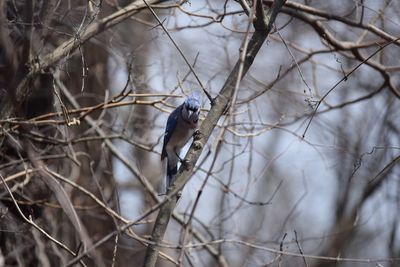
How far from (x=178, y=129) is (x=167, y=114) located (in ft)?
0.57

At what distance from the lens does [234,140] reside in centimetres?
494

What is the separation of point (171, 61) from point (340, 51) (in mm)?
1416

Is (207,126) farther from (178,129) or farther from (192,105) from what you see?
(178,129)

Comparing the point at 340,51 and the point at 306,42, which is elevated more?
the point at 306,42

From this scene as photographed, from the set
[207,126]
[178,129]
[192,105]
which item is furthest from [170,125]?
[207,126]

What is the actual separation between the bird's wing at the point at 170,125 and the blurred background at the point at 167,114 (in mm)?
99

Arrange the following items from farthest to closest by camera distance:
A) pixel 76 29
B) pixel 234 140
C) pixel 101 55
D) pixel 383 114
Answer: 1. pixel 383 114
2. pixel 101 55
3. pixel 234 140
4. pixel 76 29

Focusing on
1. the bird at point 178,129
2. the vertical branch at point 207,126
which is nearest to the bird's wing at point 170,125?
the bird at point 178,129

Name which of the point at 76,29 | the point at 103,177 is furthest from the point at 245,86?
the point at 103,177

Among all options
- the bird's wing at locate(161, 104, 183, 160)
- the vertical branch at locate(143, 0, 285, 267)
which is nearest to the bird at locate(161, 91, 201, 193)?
the bird's wing at locate(161, 104, 183, 160)

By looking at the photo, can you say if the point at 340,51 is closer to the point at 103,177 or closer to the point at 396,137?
the point at 396,137

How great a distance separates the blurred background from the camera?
4.30 metres

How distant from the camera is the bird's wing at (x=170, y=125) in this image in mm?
4838

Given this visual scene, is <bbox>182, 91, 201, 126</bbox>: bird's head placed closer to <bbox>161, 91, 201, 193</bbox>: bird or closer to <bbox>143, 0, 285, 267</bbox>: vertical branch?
<bbox>161, 91, 201, 193</bbox>: bird
